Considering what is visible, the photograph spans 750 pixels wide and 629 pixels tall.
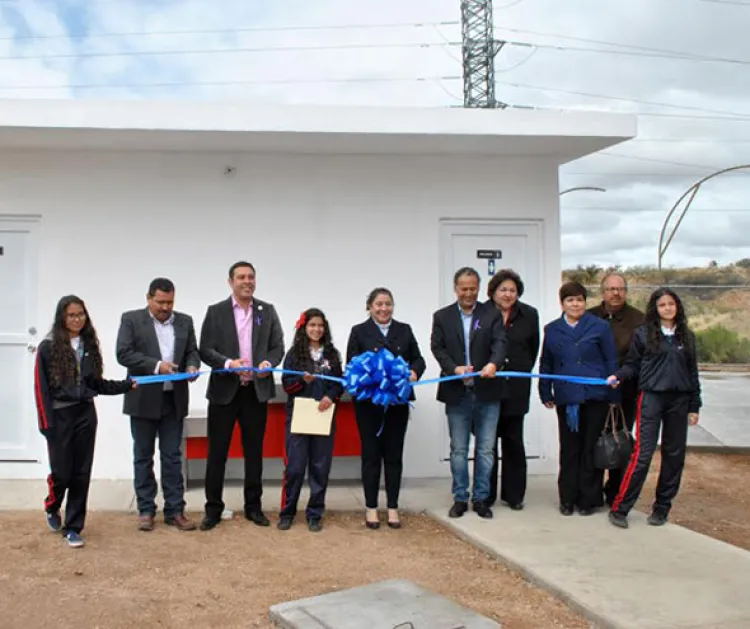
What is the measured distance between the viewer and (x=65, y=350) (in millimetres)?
5234

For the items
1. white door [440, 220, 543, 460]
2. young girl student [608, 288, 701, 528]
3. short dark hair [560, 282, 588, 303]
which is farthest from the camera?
white door [440, 220, 543, 460]

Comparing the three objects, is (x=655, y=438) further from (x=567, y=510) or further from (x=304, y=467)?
(x=304, y=467)

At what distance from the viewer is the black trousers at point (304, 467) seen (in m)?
Answer: 5.85

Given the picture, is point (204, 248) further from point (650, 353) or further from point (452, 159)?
point (650, 353)

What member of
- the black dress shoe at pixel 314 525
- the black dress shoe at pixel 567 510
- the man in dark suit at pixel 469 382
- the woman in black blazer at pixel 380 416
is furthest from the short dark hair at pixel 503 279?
the black dress shoe at pixel 314 525

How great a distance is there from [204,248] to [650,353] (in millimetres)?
4061

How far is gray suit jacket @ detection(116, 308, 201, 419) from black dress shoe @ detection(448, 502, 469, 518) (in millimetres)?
2122

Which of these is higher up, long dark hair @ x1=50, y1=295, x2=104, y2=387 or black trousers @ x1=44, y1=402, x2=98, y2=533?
long dark hair @ x1=50, y1=295, x2=104, y2=387

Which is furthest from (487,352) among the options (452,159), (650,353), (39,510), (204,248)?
(39,510)

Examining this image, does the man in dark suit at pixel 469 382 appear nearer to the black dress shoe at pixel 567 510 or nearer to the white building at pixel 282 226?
the black dress shoe at pixel 567 510

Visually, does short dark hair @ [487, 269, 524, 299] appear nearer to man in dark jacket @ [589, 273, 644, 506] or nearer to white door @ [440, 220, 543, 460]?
man in dark jacket @ [589, 273, 644, 506]

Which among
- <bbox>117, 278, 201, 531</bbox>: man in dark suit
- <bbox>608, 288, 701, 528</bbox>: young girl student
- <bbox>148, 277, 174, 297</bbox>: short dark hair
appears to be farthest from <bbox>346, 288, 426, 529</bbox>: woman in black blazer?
<bbox>608, 288, 701, 528</bbox>: young girl student

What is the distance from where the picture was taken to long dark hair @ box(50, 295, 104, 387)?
519 centimetres

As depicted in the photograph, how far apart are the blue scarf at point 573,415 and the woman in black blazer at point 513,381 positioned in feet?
1.02
